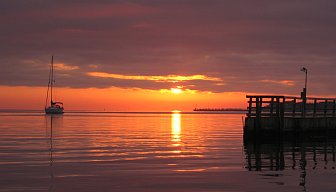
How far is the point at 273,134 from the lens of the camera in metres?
39.8

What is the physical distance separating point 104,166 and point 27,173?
3.79 meters

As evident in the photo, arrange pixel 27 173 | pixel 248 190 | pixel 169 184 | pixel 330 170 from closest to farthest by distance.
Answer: pixel 248 190 < pixel 169 184 < pixel 27 173 < pixel 330 170

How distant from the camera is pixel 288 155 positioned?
29438 millimetres

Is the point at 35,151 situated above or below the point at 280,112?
below

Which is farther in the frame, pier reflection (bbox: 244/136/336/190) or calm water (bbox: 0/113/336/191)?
pier reflection (bbox: 244/136/336/190)

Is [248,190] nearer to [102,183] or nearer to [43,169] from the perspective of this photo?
[102,183]

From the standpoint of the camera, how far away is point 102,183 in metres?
18.5

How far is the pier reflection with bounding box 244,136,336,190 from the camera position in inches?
925

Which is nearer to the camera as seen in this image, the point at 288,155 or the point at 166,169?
the point at 166,169

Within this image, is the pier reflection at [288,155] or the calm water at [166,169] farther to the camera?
the pier reflection at [288,155]

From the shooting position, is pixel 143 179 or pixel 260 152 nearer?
pixel 143 179

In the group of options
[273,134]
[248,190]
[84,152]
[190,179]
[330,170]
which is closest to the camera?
[248,190]

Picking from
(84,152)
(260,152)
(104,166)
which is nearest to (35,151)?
(84,152)

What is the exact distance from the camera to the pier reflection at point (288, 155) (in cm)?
2348
